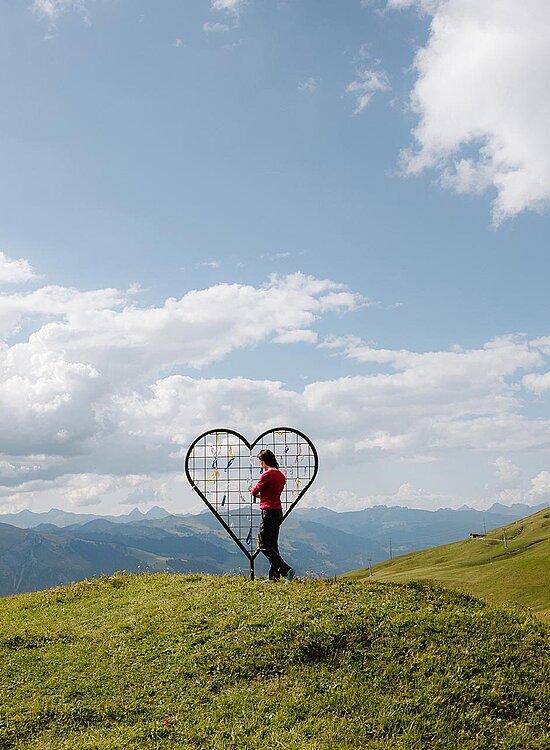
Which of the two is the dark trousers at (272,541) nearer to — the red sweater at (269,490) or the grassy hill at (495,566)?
the red sweater at (269,490)

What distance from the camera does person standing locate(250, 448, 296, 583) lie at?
60.2 ft

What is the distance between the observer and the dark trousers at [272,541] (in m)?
18.3

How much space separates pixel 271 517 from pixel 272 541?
2.25 feet

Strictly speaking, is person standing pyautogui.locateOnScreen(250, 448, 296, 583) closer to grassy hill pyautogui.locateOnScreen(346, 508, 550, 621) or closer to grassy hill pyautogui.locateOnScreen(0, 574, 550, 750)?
grassy hill pyautogui.locateOnScreen(0, 574, 550, 750)

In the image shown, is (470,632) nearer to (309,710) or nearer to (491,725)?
(491,725)

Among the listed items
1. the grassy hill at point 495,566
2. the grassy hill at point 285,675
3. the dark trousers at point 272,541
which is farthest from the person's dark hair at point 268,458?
the grassy hill at point 495,566

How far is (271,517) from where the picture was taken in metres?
18.6

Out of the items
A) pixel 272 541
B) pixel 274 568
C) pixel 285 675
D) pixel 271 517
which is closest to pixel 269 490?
pixel 271 517

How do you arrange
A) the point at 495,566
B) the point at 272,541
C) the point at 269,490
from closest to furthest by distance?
the point at 272,541 < the point at 269,490 < the point at 495,566

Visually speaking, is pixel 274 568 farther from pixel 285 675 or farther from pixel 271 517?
pixel 285 675

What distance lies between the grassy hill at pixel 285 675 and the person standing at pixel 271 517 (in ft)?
4.89

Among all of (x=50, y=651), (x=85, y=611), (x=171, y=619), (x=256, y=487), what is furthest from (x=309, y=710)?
(x=85, y=611)

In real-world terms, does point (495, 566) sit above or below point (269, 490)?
below

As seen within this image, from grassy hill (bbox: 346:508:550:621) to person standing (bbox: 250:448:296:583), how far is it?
144 ft
